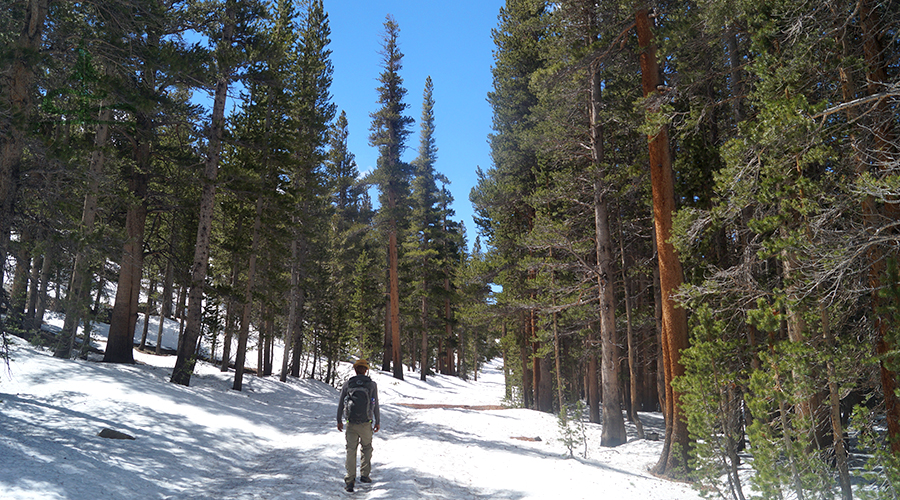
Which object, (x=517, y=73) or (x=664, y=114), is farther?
(x=517, y=73)

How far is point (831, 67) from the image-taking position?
597 cm

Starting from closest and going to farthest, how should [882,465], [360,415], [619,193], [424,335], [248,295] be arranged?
[882,465], [360,415], [619,193], [248,295], [424,335]

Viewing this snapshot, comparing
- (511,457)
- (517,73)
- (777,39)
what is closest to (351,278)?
(517,73)

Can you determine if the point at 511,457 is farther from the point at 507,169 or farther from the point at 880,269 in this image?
the point at 507,169

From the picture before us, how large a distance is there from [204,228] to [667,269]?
517 inches

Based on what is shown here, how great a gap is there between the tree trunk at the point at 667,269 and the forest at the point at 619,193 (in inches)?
2.0

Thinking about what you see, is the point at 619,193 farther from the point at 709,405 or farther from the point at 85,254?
the point at 85,254

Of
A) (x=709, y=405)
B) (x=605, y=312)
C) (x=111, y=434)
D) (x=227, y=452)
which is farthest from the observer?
(x=605, y=312)

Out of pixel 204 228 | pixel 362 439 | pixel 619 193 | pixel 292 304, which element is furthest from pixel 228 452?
pixel 292 304

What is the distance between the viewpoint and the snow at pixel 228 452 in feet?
20.8

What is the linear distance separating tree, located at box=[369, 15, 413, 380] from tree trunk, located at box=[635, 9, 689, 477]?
20085 millimetres

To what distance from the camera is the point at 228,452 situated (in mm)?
8914

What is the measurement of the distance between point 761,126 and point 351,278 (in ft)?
93.4

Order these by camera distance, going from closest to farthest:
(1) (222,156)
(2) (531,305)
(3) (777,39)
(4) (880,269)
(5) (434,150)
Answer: (4) (880,269) → (3) (777,39) → (2) (531,305) → (1) (222,156) → (5) (434,150)
